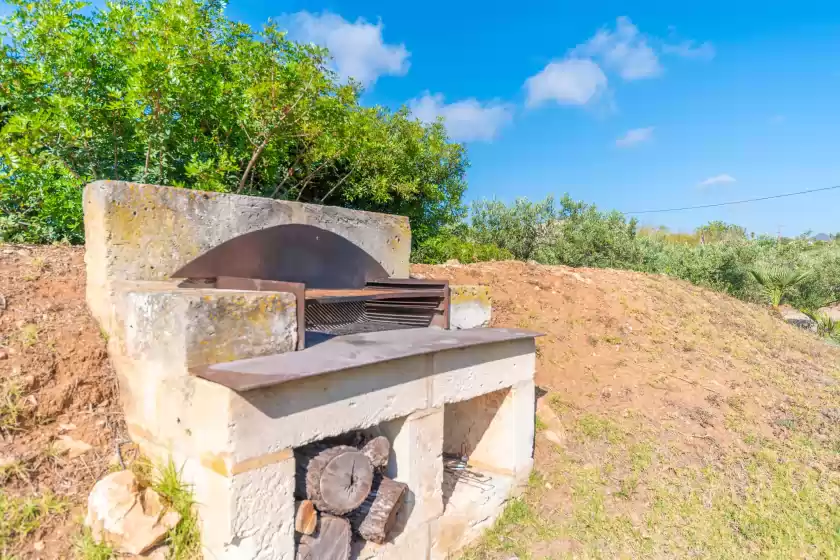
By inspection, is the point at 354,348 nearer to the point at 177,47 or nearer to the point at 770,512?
the point at 770,512

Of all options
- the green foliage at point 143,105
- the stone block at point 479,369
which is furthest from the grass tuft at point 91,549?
the green foliage at point 143,105

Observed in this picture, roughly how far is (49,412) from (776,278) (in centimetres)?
1621

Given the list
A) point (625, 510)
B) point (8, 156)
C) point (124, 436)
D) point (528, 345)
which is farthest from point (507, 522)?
point (8, 156)

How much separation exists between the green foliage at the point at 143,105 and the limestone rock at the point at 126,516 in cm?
363

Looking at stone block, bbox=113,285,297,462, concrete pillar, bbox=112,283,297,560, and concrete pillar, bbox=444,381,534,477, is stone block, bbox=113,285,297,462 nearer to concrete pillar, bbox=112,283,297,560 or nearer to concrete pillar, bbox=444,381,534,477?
concrete pillar, bbox=112,283,297,560

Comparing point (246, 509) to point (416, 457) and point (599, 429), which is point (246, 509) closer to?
point (416, 457)

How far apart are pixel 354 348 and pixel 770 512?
4185mm

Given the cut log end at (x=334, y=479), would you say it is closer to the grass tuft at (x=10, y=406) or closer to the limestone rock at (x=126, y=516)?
the limestone rock at (x=126, y=516)

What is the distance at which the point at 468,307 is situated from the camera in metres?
4.46

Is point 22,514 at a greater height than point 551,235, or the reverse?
point 551,235

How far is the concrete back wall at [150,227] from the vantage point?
3002 millimetres

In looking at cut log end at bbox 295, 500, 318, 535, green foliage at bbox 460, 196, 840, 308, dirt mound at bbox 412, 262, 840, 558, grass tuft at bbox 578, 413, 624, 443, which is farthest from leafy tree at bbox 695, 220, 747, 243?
cut log end at bbox 295, 500, 318, 535

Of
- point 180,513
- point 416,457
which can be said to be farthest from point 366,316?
point 180,513

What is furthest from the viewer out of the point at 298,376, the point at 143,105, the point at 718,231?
the point at 718,231
